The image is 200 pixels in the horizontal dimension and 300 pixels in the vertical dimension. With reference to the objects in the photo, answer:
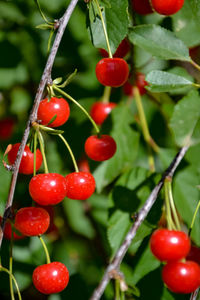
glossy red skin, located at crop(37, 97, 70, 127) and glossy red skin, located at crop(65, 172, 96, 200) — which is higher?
glossy red skin, located at crop(37, 97, 70, 127)

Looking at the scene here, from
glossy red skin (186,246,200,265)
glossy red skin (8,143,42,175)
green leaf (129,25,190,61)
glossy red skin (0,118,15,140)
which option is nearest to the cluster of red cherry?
glossy red skin (186,246,200,265)

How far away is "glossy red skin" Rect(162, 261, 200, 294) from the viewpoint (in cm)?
143

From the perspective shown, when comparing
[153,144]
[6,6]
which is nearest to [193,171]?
[153,144]

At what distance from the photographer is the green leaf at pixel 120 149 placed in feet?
6.30

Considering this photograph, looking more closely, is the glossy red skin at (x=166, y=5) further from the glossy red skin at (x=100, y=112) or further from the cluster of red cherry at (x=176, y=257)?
the cluster of red cherry at (x=176, y=257)

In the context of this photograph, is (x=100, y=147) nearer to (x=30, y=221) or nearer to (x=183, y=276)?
(x=30, y=221)

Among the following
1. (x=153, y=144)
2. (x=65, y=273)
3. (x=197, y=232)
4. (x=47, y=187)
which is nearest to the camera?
(x=47, y=187)

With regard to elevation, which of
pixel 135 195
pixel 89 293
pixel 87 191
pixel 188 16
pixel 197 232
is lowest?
pixel 89 293

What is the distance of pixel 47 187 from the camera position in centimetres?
131

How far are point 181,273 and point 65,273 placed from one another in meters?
0.37

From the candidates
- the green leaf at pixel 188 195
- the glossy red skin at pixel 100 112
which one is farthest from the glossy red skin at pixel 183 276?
the glossy red skin at pixel 100 112

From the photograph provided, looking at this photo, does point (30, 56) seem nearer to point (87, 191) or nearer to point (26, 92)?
point (26, 92)

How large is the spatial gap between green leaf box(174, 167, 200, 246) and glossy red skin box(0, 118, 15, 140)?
38.9 inches

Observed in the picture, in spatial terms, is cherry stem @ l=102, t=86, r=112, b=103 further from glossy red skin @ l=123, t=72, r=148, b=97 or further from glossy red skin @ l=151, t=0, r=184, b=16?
glossy red skin @ l=151, t=0, r=184, b=16
